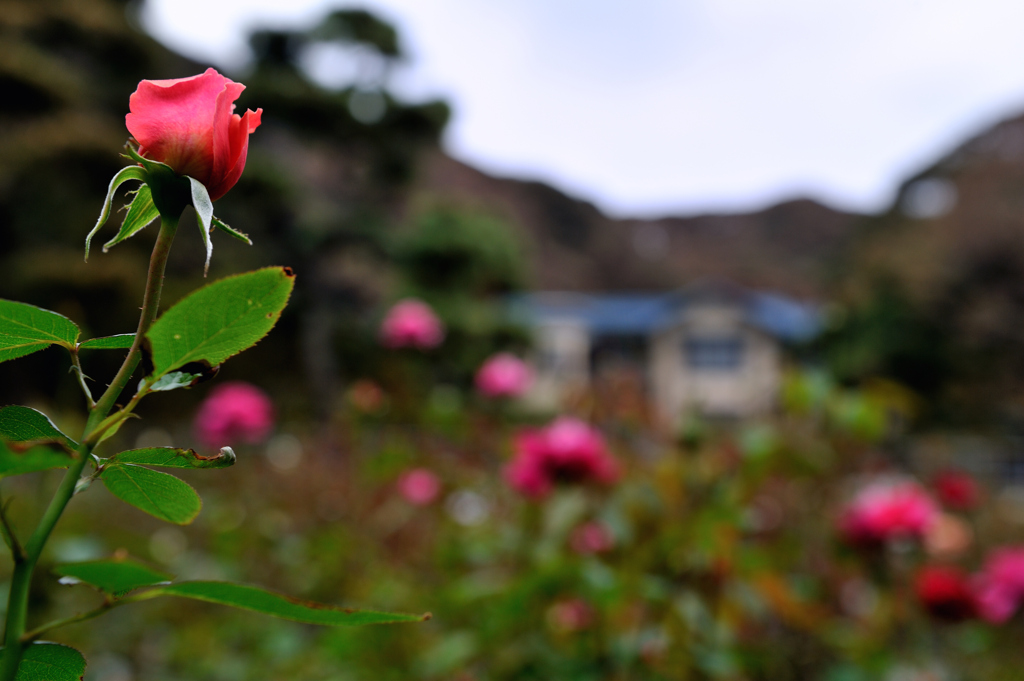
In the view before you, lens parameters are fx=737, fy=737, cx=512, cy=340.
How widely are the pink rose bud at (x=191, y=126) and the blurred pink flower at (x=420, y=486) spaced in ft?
4.23

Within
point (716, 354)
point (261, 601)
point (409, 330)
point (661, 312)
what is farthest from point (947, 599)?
point (661, 312)

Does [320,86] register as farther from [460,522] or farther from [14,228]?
[460,522]

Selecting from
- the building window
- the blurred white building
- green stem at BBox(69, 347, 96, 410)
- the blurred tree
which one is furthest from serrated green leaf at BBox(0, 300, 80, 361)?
the building window

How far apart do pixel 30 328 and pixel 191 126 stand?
5 centimetres

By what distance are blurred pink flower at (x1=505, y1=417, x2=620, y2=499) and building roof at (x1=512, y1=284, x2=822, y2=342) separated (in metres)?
11.4

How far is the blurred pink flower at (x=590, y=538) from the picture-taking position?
3.37 feet

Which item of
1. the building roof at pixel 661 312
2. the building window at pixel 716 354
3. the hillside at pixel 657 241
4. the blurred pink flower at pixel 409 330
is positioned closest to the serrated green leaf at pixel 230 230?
the blurred pink flower at pixel 409 330

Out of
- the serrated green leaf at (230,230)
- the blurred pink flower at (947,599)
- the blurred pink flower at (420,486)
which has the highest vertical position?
the serrated green leaf at (230,230)

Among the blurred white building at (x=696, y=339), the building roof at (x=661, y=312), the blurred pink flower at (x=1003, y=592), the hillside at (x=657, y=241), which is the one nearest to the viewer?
the blurred pink flower at (x=1003, y=592)

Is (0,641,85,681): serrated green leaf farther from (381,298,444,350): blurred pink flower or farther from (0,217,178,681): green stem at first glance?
(381,298,444,350): blurred pink flower

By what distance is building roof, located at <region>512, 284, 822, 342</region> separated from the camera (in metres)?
14.6

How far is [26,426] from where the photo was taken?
0.49 ft

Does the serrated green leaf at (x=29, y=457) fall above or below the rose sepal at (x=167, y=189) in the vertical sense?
below

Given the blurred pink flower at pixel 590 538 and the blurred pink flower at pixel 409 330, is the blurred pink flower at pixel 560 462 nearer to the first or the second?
the blurred pink flower at pixel 590 538
